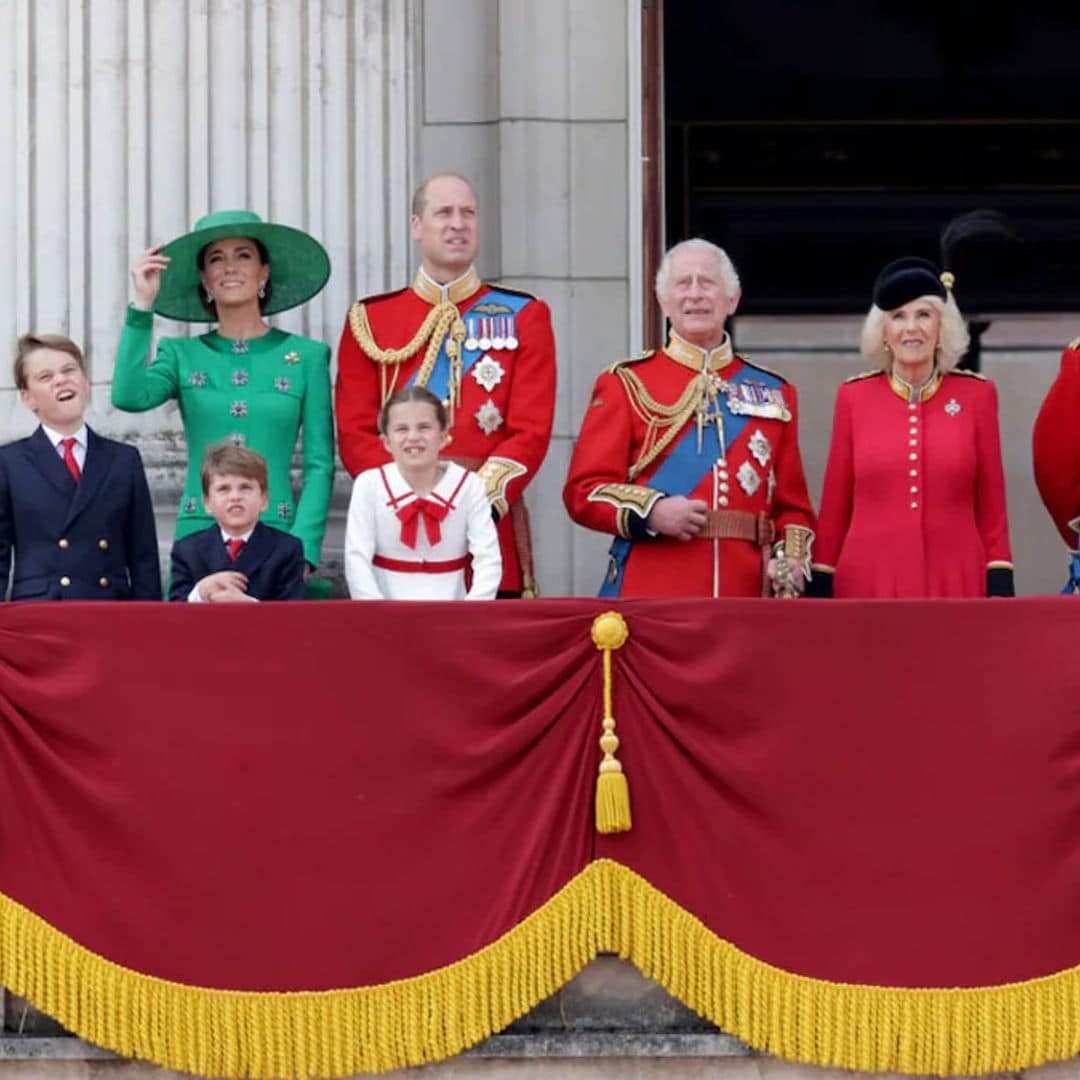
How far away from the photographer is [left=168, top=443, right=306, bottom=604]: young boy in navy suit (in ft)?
29.9

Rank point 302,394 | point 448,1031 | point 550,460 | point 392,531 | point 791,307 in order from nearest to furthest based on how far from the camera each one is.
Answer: point 448,1031 → point 392,531 → point 302,394 → point 550,460 → point 791,307

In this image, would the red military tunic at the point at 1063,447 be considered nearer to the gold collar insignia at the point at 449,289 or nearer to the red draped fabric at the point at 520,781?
the red draped fabric at the point at 520,781

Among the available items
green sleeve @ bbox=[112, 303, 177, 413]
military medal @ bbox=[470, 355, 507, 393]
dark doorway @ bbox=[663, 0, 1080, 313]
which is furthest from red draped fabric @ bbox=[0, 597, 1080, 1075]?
dark doorway @ bbox=[663, 0, 1080, 313]

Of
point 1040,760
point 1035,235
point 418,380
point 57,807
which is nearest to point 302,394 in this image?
point 418,380

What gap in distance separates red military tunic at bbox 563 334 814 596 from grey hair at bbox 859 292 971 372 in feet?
0.96

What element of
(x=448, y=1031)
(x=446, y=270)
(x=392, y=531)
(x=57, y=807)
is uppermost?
(x=446, y=270)

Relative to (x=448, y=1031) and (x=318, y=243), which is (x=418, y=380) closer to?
(x=318, y=243)

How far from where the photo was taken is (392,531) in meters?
9.09

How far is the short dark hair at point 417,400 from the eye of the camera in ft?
29.7

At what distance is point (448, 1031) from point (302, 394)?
2.03m

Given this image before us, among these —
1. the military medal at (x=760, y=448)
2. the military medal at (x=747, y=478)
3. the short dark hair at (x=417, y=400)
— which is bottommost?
the military medal at (x=747, y=478)

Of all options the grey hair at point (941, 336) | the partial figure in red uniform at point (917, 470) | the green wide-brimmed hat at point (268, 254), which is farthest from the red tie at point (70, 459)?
the grey hair at point (941, 336)

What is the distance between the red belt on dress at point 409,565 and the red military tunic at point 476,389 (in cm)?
53

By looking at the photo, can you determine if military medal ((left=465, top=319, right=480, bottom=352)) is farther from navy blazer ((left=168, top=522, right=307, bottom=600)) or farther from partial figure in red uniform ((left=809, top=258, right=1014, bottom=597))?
partial figure in red uniform ((left=809, top=258, right=1014, bottom=597))
